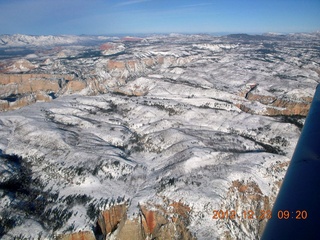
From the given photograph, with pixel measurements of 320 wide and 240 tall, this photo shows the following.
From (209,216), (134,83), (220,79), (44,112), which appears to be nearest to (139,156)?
(209,216)

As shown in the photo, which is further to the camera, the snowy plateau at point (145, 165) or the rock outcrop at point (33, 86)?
the rock outcrop at point (33, 86)

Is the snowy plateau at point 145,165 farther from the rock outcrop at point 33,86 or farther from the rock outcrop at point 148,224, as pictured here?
the rock outcrop at point 33,86

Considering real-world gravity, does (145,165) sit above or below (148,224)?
below

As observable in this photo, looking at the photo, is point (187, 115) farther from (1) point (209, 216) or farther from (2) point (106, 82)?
(2) point (106, 82)

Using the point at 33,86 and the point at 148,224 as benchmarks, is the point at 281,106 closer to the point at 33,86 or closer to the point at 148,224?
the point at 148,224

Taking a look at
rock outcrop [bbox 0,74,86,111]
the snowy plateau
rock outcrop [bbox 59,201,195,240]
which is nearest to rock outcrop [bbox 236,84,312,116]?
the snowy plateau

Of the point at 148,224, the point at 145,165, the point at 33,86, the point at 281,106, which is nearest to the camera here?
the point at 148,224

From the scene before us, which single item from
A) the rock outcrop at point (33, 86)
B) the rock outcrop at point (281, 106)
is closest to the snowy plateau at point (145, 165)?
the rock outcrop at point (281, 106)

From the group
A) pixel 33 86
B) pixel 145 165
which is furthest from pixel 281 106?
pixel 33 86

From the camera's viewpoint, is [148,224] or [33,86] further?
[33,86]

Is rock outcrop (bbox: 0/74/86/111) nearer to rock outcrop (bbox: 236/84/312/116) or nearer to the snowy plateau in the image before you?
the snowy plateau

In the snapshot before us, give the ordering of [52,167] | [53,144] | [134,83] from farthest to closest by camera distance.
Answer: [134,83]
[53,144]
[52,167]
